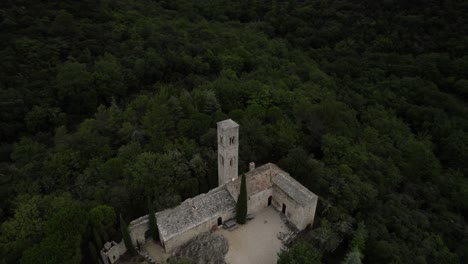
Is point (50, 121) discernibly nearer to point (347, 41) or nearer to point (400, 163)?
point (400, 163)

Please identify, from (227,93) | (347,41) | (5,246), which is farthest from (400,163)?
(5,246)

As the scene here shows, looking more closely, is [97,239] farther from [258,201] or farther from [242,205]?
[258,201]

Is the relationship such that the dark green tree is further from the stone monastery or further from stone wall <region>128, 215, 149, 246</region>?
stone wall <region>128, 215, 149, 246</region>

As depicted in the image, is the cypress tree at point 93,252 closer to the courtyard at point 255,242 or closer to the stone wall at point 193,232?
the courtyard at point 255,242

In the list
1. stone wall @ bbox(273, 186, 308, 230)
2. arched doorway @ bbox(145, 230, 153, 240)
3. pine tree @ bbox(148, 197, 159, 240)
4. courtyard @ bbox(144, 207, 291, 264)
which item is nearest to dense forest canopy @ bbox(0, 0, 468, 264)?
stone wall @ bbox(273, 186, 308, 230)

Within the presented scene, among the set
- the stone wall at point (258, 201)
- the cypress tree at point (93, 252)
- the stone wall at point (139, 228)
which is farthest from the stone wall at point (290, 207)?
the cypress tree at point (93, 252)

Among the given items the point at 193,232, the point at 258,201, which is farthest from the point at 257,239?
the point at 193,232
